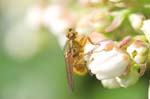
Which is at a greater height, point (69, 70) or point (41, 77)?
point (69, 70)

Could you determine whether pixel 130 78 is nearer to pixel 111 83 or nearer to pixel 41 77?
pixel 111 83

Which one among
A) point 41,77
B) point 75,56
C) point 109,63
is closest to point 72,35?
point 75,56

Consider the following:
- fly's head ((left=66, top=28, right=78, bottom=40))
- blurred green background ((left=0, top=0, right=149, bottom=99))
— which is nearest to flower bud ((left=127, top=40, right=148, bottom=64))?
fly's head ((left=66, top=28, right=78, bottom=40))

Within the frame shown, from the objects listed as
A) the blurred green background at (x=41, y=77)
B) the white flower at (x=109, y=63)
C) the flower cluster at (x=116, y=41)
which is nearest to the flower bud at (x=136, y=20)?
the flower cluster at (x=116, y=41)

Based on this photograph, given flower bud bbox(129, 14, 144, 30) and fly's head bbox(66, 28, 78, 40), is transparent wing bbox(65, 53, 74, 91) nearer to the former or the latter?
fly's head bbox(66, 28, 78, 40)

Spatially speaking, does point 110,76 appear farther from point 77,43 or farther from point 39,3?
point 39,3
